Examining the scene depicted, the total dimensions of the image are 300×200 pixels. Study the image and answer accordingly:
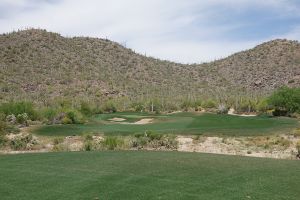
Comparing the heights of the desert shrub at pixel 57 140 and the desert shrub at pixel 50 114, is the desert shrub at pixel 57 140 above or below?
below

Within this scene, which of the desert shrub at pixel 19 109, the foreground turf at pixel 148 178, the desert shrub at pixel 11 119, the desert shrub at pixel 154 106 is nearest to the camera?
the foreground turf at pixel 148 178

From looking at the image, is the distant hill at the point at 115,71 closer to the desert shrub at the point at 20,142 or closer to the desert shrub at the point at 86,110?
the desert shrub at the point at 86,110

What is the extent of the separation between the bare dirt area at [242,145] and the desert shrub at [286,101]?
27131 mm

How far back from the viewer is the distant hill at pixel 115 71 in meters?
92.9

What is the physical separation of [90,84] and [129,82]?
10.8 meters

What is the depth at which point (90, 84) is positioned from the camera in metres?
96.9

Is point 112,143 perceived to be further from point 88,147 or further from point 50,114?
point 50,114

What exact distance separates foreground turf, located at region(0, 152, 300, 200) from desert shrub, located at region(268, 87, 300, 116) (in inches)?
1827

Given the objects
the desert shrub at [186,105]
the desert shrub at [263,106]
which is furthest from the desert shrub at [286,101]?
the desert shrub at [186,105]

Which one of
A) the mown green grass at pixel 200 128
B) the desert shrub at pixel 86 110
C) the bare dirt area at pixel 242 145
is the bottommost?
the bare dirt area at pixel 242 145

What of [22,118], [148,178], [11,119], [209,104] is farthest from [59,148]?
[209,104]

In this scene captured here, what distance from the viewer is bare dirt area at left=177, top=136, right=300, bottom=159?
34969 mm

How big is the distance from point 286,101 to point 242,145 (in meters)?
33.4

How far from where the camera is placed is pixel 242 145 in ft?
126
